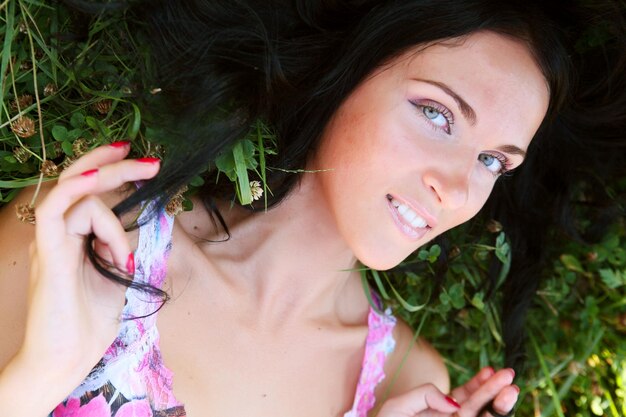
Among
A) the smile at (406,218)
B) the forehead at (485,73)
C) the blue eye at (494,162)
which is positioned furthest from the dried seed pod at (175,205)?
the blue eye at (494,162)

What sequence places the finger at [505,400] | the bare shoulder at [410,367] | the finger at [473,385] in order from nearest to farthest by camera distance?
the finger at [505,400]
the finger at [473,385]
the bare shoulder at [410,367]

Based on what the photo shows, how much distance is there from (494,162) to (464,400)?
2.51 ft

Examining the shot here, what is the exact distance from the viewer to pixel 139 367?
220 cm

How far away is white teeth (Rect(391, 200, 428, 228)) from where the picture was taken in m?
2.13

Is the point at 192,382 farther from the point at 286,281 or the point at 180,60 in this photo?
the point at 180,60

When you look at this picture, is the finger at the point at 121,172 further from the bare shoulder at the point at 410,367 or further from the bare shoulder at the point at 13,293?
the bare shoulder at the point at 410,367

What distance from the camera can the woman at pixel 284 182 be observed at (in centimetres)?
208

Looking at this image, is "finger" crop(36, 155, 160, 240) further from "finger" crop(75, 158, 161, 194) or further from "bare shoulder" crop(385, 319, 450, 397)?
"bare shoulder" crop(385, 319, 450, 397)

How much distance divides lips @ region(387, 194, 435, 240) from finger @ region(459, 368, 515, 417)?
58 cm

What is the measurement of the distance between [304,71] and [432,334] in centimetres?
147

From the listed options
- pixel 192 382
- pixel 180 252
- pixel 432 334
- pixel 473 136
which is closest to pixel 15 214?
pixel 180 252

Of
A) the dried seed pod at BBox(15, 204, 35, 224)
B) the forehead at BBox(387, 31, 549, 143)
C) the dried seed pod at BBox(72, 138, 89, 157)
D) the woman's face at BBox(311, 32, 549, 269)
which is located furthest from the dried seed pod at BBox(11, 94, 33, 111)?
the forehead at BBox(387, 31, 549, 143)

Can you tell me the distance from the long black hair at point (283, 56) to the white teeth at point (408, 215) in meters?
0.31

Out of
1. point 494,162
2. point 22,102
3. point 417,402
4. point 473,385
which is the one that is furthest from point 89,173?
point 473,385
